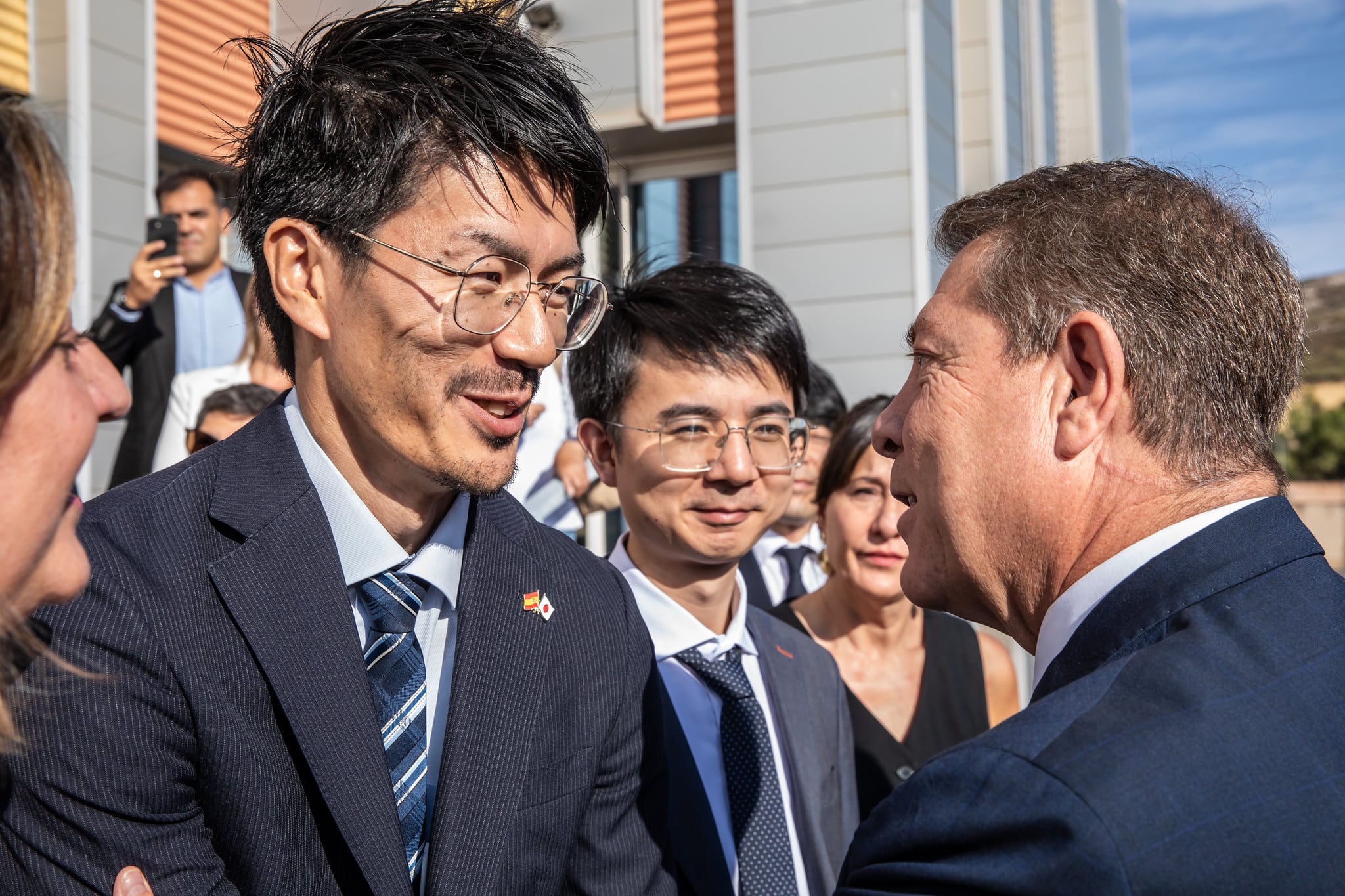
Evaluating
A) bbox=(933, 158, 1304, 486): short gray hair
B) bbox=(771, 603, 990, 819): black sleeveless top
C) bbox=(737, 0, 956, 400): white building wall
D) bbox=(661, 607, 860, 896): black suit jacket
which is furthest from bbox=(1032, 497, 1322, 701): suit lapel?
bbox=(737, 0, 956, 400): white building wall

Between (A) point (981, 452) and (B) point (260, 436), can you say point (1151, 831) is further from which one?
(B) point (260, 436)

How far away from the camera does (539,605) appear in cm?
219

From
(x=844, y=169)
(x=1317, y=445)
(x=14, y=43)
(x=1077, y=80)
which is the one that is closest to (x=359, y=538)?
(x=14, y=43)

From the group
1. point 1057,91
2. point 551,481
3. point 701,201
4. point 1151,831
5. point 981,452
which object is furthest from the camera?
point 1057,91

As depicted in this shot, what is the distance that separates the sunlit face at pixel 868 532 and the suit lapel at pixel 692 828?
1159mm

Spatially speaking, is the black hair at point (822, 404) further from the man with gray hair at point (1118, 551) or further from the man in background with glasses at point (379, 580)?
the man with gray hair at point (1118, 551)

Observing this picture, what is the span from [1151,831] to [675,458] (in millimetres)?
1822

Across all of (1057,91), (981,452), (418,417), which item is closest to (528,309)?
(418,417)

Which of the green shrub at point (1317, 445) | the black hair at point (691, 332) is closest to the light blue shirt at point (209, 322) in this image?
the black hair at point (691, 332)

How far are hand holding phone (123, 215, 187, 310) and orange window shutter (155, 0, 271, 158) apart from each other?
11.1 feet

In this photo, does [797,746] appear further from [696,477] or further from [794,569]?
[794,569]

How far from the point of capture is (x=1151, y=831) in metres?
1.30

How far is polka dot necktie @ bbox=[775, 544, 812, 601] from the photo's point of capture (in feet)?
17.1

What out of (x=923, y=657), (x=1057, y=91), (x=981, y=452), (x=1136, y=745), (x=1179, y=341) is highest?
(x=1057, y=91)
